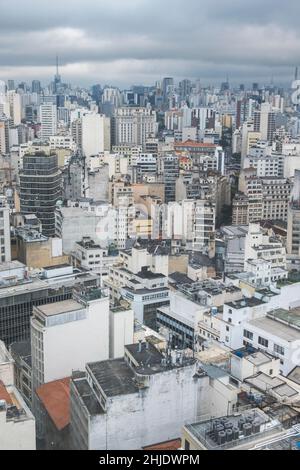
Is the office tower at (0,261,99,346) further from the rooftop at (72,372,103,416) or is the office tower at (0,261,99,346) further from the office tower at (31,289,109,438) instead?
the rooftop at (72,372,103,416)

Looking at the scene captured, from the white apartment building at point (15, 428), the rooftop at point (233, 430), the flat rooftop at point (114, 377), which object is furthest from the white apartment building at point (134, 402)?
the rooftop at point (233, 430)

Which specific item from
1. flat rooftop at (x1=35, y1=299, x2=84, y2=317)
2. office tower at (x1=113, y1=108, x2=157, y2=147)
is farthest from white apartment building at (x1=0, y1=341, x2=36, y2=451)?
office tower at (x1=113, y1=108, x2=157, y2=147)

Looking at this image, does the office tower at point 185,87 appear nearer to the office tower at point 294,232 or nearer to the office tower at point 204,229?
the office tower at point 204,229

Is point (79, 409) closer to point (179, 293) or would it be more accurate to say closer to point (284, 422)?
point (284, 422)
